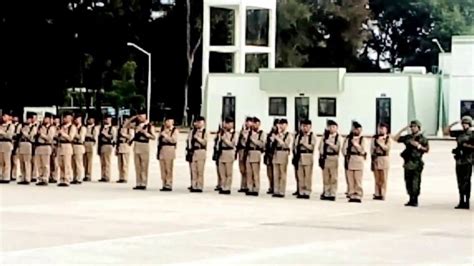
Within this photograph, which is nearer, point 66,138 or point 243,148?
point 243,148

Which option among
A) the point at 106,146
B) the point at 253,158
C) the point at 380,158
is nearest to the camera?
the point at 380,158

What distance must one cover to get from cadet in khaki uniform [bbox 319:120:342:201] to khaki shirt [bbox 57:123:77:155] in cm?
558

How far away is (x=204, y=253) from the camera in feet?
40.9

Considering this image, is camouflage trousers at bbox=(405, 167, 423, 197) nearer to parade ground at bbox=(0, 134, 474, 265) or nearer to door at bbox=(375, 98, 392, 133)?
parade ground at bbox=(0, 134, 474, 265)

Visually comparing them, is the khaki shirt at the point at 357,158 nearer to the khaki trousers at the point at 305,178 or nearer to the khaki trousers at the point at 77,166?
the khaki trousers at the point at 305,178

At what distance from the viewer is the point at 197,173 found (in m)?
21.8

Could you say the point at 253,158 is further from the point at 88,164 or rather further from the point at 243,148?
the point at 88,164

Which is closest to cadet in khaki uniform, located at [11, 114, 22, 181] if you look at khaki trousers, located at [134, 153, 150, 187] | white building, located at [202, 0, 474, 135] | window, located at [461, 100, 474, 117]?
khaki trousers, located at [134, 153, 150, 187]

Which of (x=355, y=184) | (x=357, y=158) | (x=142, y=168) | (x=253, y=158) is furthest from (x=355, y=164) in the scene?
(x=142, y=168)

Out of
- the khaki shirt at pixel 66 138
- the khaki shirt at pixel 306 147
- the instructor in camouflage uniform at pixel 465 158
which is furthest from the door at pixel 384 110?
the instructor in camouflage uniform at pixel 465 158

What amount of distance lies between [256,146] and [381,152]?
248 centimetres

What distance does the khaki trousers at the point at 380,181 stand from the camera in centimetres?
2041

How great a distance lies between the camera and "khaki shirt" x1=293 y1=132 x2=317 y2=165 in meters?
20.8

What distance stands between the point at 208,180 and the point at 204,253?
12740mm
